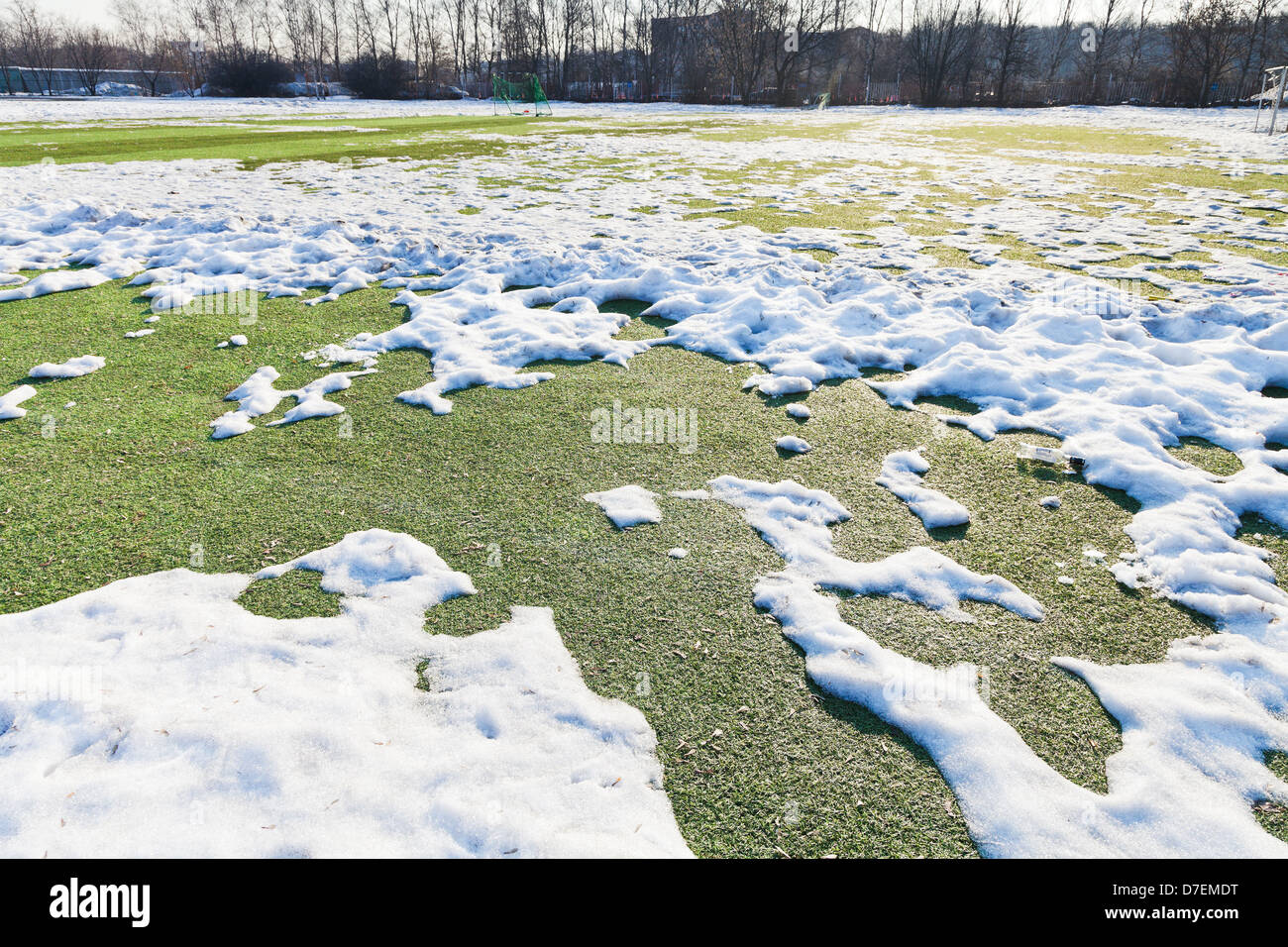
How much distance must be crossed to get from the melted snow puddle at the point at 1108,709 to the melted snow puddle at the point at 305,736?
0.73 metres

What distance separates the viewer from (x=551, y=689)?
74.8 inches

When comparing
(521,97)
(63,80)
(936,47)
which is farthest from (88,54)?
(936,47)

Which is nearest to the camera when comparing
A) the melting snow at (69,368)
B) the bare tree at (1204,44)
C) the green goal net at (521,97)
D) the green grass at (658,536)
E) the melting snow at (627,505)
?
the green grass at (658,536)

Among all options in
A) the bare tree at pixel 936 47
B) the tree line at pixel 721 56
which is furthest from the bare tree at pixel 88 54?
the bare tree at pixel 936 47

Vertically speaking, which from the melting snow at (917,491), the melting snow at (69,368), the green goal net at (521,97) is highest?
the green goal net at (521,97)

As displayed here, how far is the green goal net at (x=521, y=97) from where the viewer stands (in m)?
32.3

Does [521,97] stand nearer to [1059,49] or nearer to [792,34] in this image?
[792,34]

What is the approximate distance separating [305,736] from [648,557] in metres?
1.23

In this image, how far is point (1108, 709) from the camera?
1821 mm

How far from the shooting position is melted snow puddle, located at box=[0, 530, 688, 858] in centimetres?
150

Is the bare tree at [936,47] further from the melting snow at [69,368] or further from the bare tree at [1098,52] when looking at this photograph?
the melting snow at [69,368]

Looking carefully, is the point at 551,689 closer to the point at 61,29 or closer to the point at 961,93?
the point at 961,93

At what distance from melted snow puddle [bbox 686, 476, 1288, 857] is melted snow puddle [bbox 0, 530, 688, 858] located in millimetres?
726
